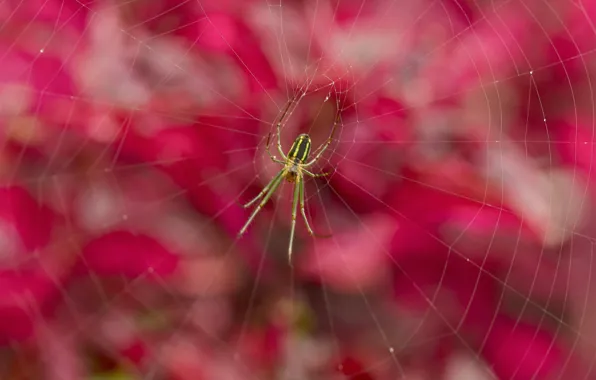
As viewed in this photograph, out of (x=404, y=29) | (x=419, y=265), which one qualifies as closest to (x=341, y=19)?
(x=404, y=29)

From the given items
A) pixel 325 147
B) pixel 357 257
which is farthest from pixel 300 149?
pixel 357 257

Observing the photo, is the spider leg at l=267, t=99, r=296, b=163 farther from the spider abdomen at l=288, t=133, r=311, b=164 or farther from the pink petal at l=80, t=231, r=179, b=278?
the pink petal at l=80, t=231, r=179, b=278

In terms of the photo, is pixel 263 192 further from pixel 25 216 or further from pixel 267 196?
pixel 25 216

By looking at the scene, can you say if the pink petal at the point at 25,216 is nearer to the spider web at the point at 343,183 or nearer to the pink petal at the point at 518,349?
the spider web at the point at 343,183

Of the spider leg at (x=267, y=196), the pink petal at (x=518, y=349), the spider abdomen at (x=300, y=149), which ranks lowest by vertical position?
the pink petal at (x=518, y=349)

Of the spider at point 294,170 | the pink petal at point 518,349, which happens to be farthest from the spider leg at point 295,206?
the pink petal at point 518,349

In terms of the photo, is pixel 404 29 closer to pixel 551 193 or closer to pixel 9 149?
pixel 551 193

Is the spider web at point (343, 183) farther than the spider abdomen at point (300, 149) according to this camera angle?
No

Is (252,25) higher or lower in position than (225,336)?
higher
